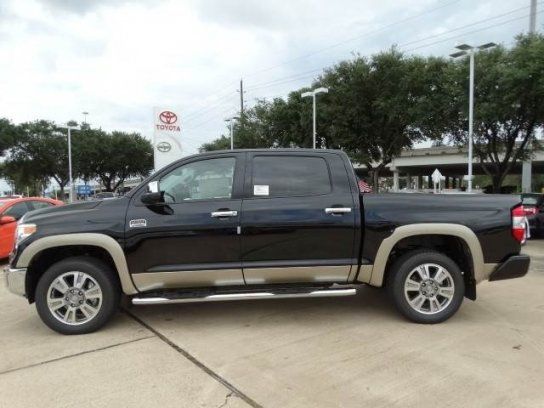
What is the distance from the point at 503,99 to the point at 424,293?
13490 millimetres

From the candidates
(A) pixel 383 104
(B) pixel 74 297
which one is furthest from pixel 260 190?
(A) pixel 383 104

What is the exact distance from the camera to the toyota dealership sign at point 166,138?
14.6m

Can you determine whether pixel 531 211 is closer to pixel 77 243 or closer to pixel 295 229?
→ pixel 295 229

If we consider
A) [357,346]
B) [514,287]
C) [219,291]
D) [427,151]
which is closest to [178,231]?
[219,291]

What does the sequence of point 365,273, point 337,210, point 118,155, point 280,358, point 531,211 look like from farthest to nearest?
point 118,155 < point 531,211 < point 365,273 < point 337,210 < point 280,358

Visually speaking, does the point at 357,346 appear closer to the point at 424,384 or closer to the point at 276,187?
the point at 424,384

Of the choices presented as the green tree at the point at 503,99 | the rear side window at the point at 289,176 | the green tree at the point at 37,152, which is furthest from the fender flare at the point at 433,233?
the green tree at the point at 37,152

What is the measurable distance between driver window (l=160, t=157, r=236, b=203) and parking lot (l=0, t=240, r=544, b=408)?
1367 millimetres

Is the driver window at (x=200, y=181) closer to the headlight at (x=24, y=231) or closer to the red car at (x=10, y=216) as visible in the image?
the headlight at (x=24, y=231)

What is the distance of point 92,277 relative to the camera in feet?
15.9

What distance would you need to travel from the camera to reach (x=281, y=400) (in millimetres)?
3486

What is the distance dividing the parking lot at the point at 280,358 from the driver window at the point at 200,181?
4.48 feet

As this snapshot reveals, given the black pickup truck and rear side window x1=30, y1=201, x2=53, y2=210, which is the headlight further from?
rear side window x1=30, y1=201, x2=53, y2=210

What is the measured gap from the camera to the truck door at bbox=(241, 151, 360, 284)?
16.2ft
